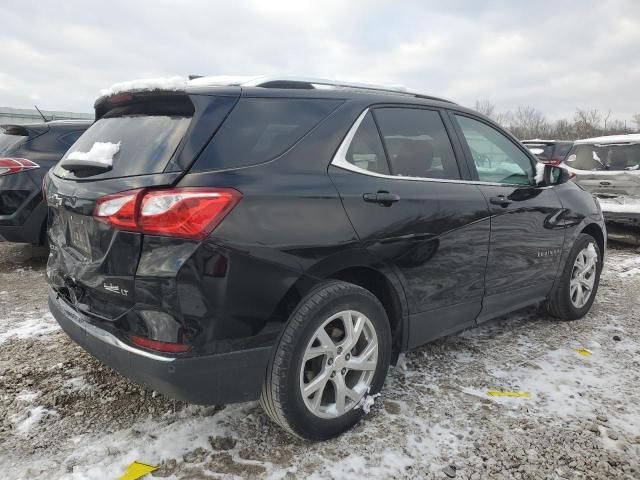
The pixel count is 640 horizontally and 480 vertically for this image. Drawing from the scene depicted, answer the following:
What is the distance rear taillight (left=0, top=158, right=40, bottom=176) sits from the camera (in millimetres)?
4938

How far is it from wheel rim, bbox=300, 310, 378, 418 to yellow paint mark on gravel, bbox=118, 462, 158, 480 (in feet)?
2.45

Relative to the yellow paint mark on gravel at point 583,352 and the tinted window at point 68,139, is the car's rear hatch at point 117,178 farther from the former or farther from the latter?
the tinted window at point 68,139

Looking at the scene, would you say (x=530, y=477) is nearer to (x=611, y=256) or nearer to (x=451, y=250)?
(x=451, y=250)

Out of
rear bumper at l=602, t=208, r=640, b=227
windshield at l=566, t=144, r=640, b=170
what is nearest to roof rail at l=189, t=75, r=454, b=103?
rear bumper at l=602, t=208, r=640, b=227

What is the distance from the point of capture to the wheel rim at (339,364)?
2281 mm

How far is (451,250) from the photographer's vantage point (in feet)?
9.34

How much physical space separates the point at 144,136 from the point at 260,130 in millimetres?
541

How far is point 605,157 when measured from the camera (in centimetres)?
754

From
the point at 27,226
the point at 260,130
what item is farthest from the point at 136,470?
the point at 27,226

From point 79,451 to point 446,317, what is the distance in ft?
6.77

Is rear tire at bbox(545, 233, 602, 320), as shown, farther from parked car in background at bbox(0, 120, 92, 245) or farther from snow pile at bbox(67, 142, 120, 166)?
parked car in background at bbox(0, 120, 92, 245)

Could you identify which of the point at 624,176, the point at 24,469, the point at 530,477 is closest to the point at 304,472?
the point at 530,477

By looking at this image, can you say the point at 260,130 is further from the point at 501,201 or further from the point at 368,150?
the point at 501,201

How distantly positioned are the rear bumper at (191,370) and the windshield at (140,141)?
28.4 inches
